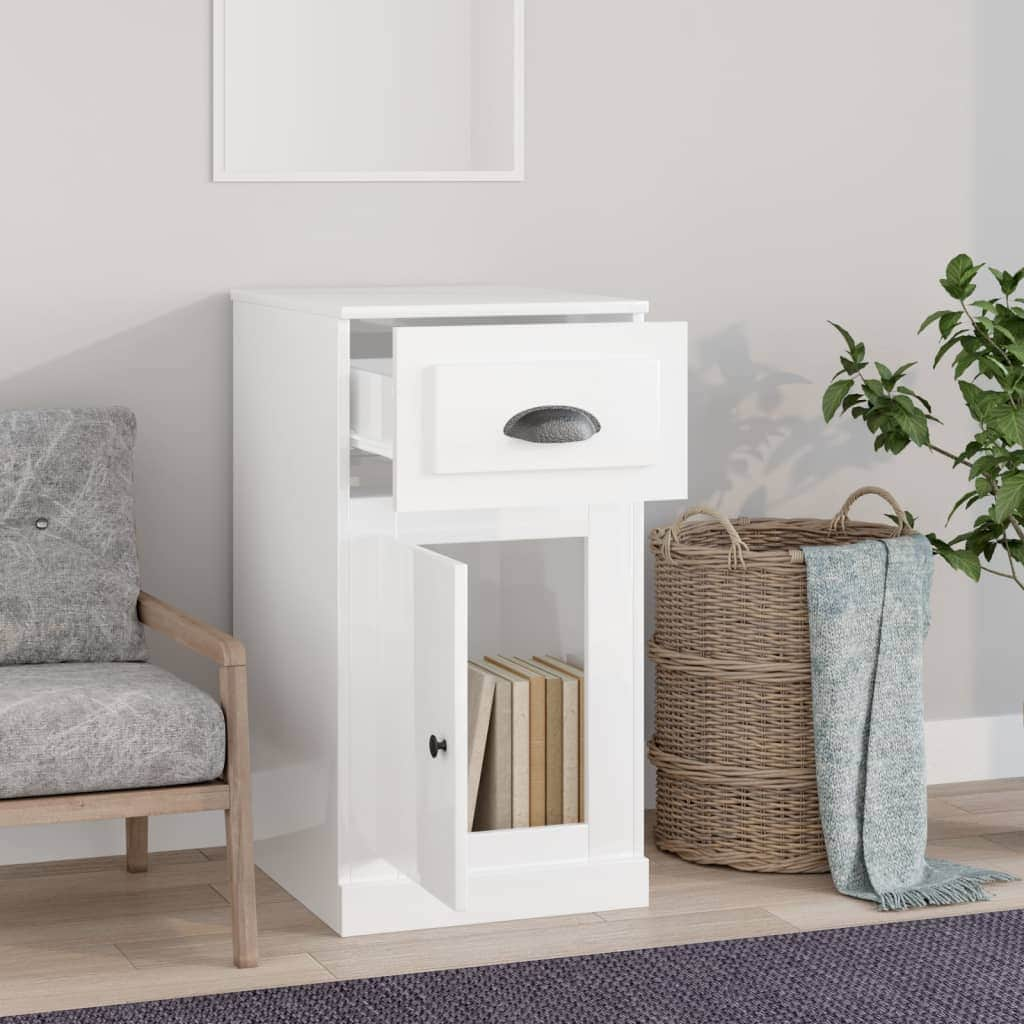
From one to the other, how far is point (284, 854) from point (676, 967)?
25.6 inches

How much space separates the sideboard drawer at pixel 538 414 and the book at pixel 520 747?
0.31m

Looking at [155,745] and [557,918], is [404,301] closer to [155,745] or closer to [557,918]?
[155,745]

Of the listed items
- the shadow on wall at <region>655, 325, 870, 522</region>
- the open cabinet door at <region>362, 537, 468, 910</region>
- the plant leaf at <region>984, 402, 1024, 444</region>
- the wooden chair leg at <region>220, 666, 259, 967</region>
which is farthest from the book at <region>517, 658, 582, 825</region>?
the plant leaf at <region>984, 402, 1024, 444</region>

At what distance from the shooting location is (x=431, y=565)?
2324 mm

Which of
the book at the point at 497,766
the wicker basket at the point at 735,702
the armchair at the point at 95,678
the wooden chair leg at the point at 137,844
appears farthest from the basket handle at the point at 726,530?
the wooden chair leg at the point at 137,844

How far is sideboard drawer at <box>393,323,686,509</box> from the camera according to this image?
226 cm

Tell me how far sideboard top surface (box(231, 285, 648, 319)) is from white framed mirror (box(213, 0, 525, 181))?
0.25 m

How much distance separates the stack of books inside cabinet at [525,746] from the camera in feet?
8.25

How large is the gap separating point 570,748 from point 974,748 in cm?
107

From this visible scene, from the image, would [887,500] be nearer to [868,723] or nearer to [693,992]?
[868,723]

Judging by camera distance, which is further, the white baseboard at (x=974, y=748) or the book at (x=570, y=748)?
the white baseboard at (x=974, y=748)

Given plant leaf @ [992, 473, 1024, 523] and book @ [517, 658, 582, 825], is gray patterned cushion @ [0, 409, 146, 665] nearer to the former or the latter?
book @ [517, 658, 582, 825]

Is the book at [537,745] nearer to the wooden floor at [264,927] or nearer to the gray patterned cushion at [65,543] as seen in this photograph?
the wooden floor at [264,927]

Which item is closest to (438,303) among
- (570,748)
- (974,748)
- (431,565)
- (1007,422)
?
(431,565)
